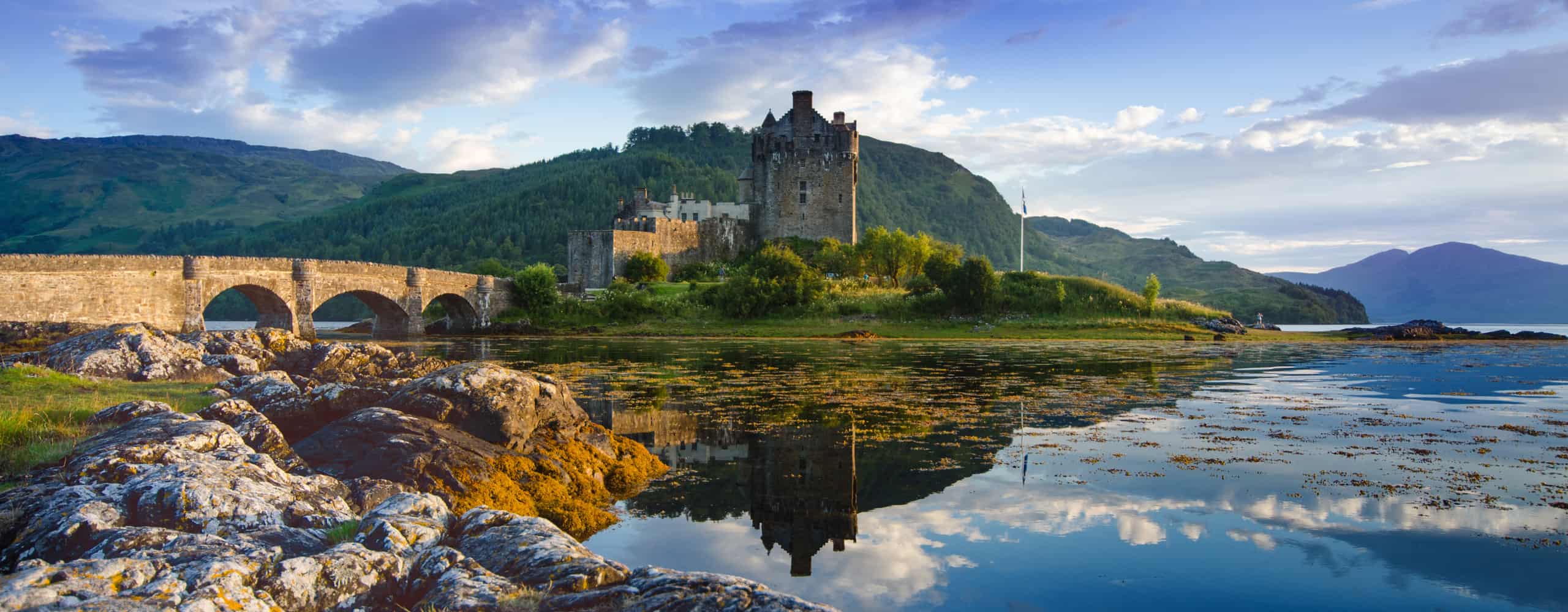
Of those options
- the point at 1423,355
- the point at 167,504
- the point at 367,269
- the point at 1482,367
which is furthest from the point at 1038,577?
the point at 367,269

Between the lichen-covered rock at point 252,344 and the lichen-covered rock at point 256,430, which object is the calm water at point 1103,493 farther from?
the lichen-covered rock at point 252,344

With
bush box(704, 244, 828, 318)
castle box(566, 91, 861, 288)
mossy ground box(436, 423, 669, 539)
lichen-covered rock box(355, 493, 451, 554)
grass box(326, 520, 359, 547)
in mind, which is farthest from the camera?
castle box(566, 91, 861, 288)

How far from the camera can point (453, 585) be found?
6660mm

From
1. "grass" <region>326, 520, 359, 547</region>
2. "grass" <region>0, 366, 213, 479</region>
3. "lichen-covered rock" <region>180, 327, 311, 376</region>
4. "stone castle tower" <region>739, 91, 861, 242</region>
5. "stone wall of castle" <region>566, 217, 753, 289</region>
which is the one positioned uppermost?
"stone castle tower" <region>739, 91, 861, 242</region>

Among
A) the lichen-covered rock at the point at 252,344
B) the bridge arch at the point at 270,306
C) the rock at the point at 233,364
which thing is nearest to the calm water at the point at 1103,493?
the rock at the point at 233,364

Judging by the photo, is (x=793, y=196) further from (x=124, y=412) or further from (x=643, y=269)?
(x=124, y=412)

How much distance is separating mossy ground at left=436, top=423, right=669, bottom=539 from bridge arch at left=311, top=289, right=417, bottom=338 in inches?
1788

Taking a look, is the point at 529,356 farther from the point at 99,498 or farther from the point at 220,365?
the point at 99,498

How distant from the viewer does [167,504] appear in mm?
7664

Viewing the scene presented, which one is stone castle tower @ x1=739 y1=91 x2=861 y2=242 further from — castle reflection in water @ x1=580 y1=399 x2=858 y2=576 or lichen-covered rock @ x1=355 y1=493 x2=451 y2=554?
lichen-covered rock @ x1=355 y1=493 x2=451 y2=554

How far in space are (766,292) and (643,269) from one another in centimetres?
1711

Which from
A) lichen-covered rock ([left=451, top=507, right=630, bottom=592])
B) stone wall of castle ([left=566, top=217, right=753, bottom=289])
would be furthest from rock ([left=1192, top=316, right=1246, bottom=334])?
lichen-covered rock ([left=451, top=507, right=630, bottom=592])

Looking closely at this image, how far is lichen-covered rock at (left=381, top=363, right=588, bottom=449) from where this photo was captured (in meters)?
13.1

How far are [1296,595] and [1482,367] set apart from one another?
34.9m
